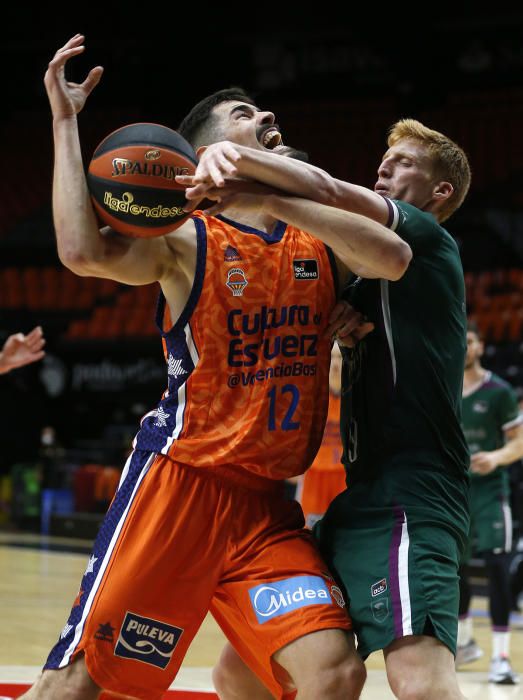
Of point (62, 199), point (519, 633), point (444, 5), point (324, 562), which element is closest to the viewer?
point (62, 199)

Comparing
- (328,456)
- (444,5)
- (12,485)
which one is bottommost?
(12,485)

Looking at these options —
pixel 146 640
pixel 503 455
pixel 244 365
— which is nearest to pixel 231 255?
pixel 244 365

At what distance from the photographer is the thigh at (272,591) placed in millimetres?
2988

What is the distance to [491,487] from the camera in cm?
727

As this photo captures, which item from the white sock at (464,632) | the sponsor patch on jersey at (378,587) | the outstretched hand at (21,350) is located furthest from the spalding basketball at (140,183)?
the white sock at (464,632)

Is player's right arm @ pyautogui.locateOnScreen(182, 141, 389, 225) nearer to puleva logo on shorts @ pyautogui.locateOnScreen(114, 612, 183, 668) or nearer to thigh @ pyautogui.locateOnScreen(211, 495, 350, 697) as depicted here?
thigh @ pyautogui.locateOnScreen(211, 495, 350, 697)

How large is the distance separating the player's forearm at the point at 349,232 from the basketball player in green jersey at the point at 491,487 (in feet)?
13.0

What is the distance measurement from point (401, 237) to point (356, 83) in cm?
1866

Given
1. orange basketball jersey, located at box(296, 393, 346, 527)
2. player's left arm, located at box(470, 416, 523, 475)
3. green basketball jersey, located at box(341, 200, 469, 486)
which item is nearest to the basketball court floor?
orange basketball jersey, located at box(296, 393, 346, 527)

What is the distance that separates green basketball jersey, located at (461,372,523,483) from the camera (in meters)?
7.35

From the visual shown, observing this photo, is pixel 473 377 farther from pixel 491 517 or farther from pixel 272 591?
pixel 272 591

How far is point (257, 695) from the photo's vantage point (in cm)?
335

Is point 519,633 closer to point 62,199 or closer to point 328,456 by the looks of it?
point 328,456

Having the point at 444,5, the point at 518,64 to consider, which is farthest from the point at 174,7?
the point at 518,64
